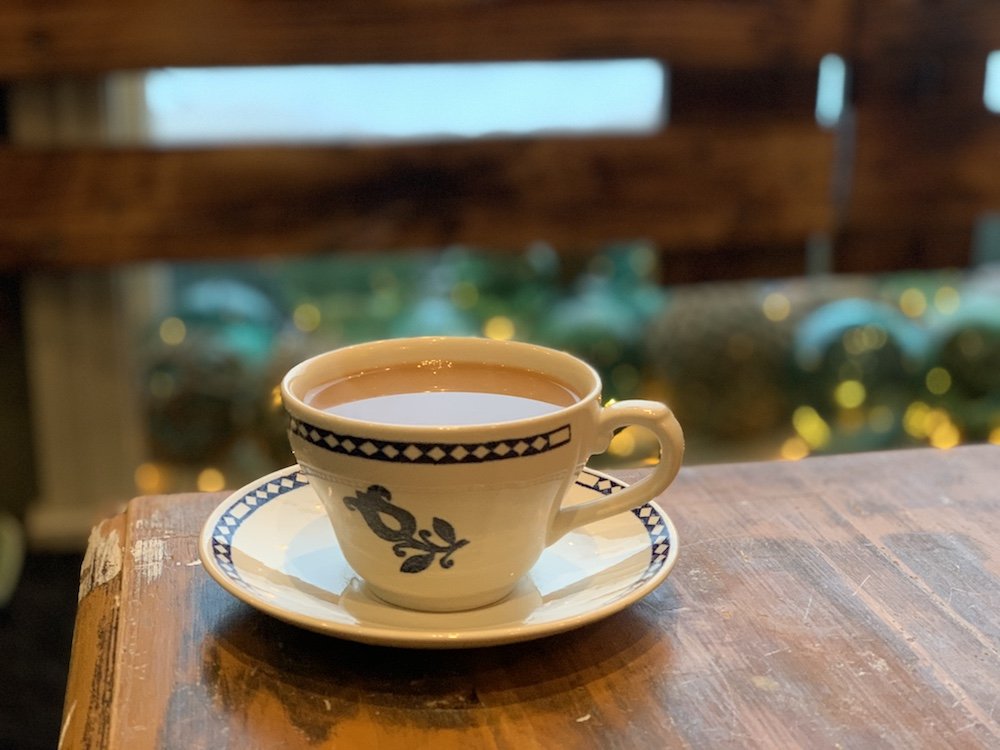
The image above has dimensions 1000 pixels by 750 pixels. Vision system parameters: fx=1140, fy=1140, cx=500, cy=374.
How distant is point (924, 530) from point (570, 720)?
0.28 meters

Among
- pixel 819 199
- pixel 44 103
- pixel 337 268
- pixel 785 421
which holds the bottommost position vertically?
pixel 785 421

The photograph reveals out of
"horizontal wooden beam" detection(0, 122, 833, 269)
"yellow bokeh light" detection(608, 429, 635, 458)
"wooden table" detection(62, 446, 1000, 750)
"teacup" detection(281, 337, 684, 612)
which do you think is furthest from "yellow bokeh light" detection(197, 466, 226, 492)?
"teacup" detection(281, 337, 684, 612)

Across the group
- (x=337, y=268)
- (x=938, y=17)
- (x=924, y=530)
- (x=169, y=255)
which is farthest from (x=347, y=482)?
(x=938, y=17)

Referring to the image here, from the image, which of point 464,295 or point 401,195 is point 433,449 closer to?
point 401,195

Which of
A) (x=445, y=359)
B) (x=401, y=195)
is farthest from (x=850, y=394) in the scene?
(x=445, y=359)

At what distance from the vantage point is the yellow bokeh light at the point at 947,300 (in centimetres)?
156

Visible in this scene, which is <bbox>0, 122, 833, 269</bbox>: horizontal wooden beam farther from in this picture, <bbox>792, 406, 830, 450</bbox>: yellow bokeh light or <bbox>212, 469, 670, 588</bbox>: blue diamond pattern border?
<bbox>212, 469, 670, 588</bbox>: blue diamond pattern border

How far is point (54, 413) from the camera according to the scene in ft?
4.95

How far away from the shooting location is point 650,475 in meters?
0.56

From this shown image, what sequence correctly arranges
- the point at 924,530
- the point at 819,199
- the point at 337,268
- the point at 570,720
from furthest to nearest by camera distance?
the point at 337,268
the point at 819,199
the point at 924,530
the point at 570,720

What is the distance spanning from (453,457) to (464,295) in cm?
105

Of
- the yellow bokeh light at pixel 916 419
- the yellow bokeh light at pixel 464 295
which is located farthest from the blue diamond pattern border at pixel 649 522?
the yellow bokeh light at pixel 916 419

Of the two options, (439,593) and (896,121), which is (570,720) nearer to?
(439,593)

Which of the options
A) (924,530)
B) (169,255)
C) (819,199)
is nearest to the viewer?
(924,530)
